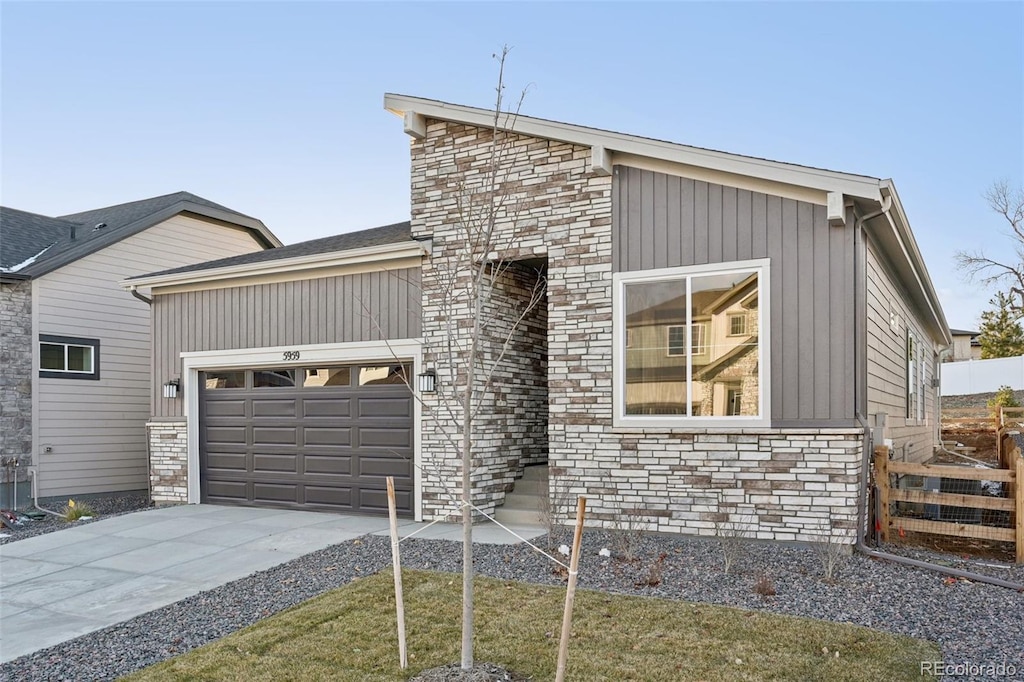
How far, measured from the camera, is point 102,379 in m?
13.7

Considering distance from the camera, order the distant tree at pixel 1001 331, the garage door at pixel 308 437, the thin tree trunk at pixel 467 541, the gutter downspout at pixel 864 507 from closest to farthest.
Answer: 1. the thin tree trunk at pixel 467 541
2. the gutter downspout at pixel 864 507
3. the garage door at pixel 308 437
4. the distant tree at pixel 1001 331

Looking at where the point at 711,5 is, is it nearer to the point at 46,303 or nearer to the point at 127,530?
the point at 127,530

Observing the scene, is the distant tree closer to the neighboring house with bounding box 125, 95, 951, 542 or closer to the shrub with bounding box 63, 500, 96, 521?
the neighboring house with bounding box 125, 95, 951, 542

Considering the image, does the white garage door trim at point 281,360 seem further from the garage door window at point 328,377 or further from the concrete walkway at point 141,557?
the concrete walkway at point 141,557

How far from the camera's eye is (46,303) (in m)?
12.8

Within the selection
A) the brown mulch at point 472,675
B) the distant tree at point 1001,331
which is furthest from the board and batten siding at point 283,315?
the distant tree at point 1001,331

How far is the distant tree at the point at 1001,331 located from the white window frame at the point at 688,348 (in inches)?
1323

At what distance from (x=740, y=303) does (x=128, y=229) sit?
39.8 ft

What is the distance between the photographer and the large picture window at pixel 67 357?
504 inches

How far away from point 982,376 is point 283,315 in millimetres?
31017

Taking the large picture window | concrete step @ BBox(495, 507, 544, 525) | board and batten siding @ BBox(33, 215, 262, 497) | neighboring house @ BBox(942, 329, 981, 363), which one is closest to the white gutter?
board and batten siding @ BBox(33, 215, 262, 497)

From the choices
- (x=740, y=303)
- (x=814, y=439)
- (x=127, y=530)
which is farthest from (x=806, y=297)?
(x=127, y=530)

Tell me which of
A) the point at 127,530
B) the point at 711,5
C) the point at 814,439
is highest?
the point at 711,5

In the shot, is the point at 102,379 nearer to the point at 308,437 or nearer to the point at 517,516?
the point at 308,437
